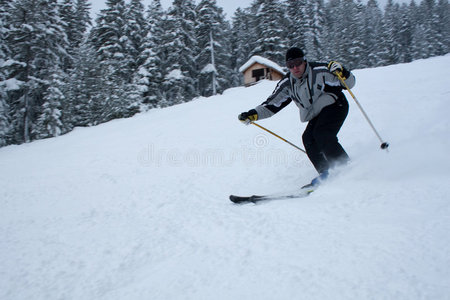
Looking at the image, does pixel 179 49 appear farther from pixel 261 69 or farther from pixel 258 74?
pixel 261 69

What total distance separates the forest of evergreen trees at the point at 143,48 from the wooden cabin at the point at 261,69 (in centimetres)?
487

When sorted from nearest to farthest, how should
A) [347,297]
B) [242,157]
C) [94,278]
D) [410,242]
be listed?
[347,297]
[410,242]
[94,278]
[242,157]

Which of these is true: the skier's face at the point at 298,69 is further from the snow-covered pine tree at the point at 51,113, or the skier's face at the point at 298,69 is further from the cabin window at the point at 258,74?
the cabin window at the point at 258,74

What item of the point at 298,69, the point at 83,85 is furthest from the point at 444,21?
the point at 298,69

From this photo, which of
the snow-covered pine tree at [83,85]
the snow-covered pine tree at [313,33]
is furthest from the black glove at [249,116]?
the snow-covered pine tree at [313,33]

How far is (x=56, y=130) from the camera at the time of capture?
2150 cm

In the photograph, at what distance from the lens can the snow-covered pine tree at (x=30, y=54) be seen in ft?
72.7

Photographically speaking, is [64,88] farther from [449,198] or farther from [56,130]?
[449,198]

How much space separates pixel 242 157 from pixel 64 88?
80.8 ft

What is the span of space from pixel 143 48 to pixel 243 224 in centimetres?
3093

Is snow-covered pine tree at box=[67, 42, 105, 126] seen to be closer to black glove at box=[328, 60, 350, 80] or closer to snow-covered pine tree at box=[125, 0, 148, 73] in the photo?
snow-covered pine tree at box=[125, 0, 148, 73]

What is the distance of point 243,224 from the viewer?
2.67 meters

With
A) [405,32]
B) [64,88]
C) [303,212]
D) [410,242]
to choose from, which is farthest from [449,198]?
[405,32]

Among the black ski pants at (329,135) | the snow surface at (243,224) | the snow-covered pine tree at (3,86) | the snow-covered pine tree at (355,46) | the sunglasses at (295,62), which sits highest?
the snow-covered pine tree at (355,46)
